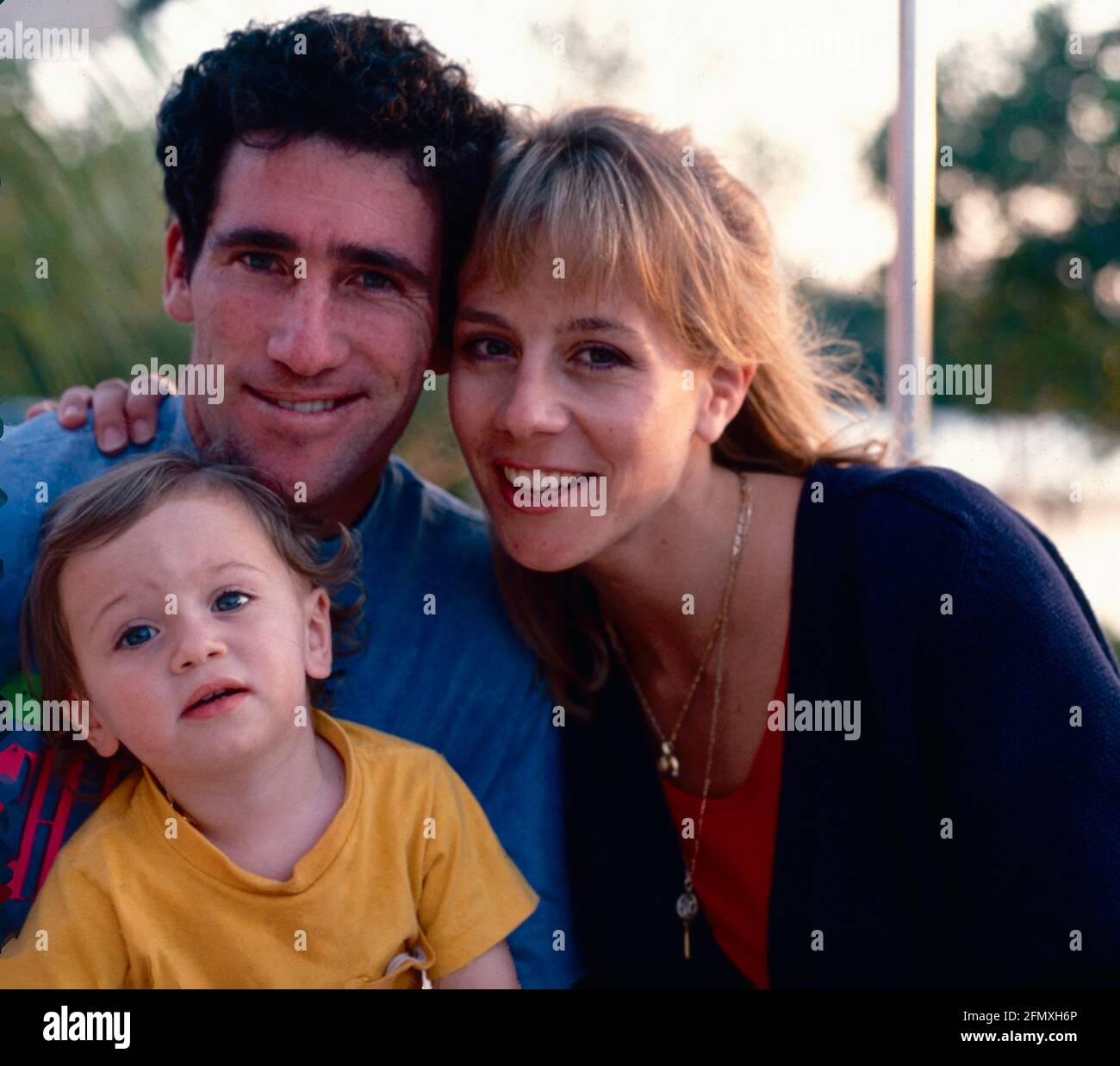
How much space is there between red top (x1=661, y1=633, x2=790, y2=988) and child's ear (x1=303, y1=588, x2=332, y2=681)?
81 cm

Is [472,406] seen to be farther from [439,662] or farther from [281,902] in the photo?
[281,902]

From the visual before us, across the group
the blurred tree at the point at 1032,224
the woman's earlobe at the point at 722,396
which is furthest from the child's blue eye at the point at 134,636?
the blurred tree at the point at 1032,224

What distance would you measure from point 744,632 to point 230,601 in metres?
1.02

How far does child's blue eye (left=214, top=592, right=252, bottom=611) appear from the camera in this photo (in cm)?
195

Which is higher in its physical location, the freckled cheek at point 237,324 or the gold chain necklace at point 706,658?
the freckled cheek at point 237,324

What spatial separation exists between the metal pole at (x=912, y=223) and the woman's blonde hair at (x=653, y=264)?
320 mm

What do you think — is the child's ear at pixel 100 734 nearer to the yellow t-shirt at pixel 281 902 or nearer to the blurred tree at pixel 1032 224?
the yellow t-shirt at pixel 281 902

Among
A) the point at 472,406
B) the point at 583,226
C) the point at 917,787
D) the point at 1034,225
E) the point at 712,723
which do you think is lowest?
the point at 917,787

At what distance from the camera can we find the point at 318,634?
2.15m

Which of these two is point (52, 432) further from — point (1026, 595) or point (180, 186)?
point (1026, 595)

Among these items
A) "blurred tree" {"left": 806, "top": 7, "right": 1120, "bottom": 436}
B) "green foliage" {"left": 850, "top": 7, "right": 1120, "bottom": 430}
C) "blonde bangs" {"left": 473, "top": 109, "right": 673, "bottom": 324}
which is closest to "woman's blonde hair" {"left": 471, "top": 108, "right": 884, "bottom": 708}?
"blonde bangs" {"left": 473, "top": 109, "right": 673, "bottom": 324}

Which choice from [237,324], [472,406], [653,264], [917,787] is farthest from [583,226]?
[917,787]

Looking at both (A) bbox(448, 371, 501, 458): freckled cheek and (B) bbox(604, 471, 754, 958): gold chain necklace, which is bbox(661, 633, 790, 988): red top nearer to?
(B) bbox(604, 471, 754, 958): gold chain necklace

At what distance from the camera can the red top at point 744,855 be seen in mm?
2404
